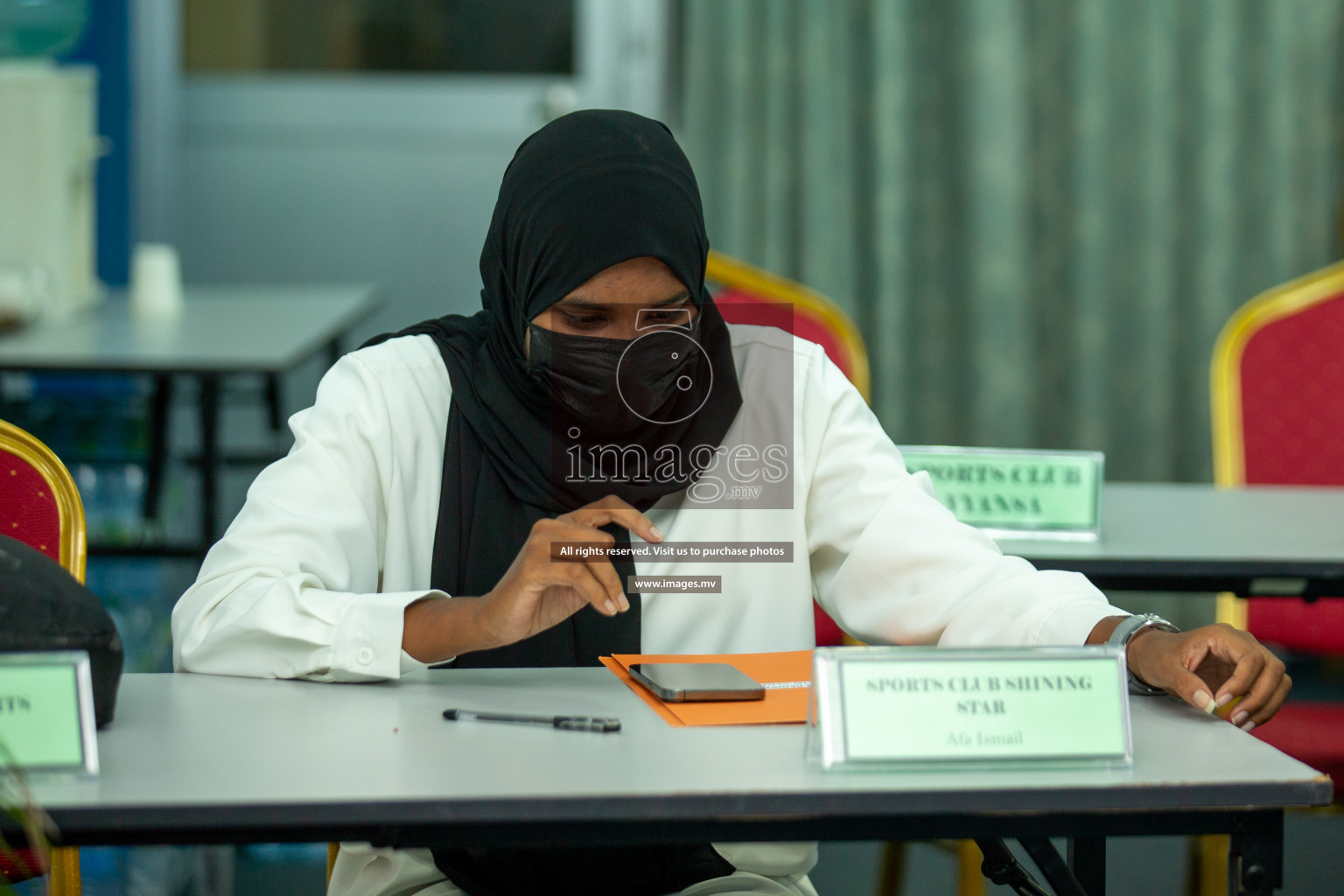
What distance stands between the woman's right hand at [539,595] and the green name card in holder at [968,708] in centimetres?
19

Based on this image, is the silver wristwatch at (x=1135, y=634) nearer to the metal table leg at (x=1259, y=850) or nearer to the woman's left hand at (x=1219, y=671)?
the woman's left hand at (x=1219, y=671)

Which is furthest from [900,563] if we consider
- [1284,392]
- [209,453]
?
[209,453]

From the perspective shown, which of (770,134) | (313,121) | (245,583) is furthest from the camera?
(313,121)

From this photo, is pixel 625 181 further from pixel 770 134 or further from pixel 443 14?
pixel 443 14

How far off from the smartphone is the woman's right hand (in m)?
0.07

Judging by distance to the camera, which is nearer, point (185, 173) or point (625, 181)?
point (625, 181)

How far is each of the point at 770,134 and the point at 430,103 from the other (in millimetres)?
1154

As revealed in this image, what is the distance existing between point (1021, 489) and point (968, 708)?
37.6 inches

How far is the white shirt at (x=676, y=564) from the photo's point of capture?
1.09 meters

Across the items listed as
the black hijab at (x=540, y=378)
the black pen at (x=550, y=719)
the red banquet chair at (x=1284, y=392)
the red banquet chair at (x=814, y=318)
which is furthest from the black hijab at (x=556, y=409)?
the red banquet chair at (x=1284, y=392)

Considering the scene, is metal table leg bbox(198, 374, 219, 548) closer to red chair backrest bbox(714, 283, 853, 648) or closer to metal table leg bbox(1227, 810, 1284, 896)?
red chair backrest bbox(714, 283, 853, 648)

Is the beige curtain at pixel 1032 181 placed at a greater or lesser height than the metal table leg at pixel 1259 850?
greater

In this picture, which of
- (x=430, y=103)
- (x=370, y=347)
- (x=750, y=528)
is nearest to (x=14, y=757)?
(x=370, y=347)

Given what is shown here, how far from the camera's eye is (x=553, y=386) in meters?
1.15
